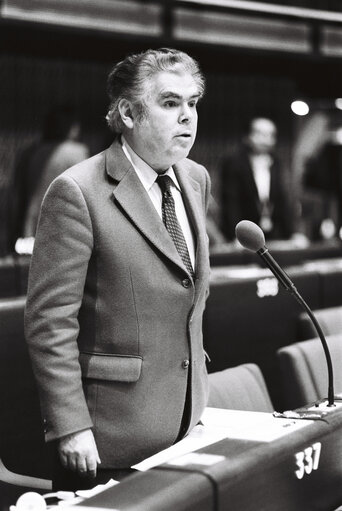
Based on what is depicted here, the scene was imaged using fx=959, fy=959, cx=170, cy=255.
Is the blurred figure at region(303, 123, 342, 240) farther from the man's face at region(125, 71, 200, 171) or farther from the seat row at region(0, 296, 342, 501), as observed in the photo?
the man's face at region(125, 71, 200, 171)

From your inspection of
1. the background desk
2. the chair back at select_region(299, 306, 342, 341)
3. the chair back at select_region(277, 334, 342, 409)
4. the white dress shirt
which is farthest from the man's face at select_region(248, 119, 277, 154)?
the background desk

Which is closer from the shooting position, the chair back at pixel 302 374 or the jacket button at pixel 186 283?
the jacket button at pixel 186 283

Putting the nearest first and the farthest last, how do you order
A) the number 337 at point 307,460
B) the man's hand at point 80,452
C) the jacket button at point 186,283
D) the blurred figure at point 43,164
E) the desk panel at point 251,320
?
1. the number 337 at point 307,460
2. the man's hand at point 80,452
3. the jacket button at point 186,283
4. the desk panel at point 251,320
5. the blurred figure at point 43,164

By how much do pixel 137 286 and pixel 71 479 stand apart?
0.47 m

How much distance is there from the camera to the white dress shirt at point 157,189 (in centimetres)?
226

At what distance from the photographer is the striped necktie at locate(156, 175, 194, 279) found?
224 centimetres

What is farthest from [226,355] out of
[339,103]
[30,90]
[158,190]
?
[339,103]

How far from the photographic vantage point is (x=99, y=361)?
84.5 inches

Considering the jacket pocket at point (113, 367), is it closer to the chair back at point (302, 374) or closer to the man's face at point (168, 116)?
the man's face at point (168, 116)

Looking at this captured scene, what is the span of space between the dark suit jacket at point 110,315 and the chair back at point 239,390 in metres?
0.49

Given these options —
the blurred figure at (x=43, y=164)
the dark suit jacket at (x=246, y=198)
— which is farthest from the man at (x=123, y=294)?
the dark suit jacket at (x=246, y=198)

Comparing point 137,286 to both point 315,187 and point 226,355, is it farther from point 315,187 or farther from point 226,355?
point 315,187

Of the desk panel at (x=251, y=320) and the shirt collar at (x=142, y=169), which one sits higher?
the shirt collar at (x=142, y=169)

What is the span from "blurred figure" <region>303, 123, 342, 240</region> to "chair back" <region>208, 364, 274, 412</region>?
306 inches
